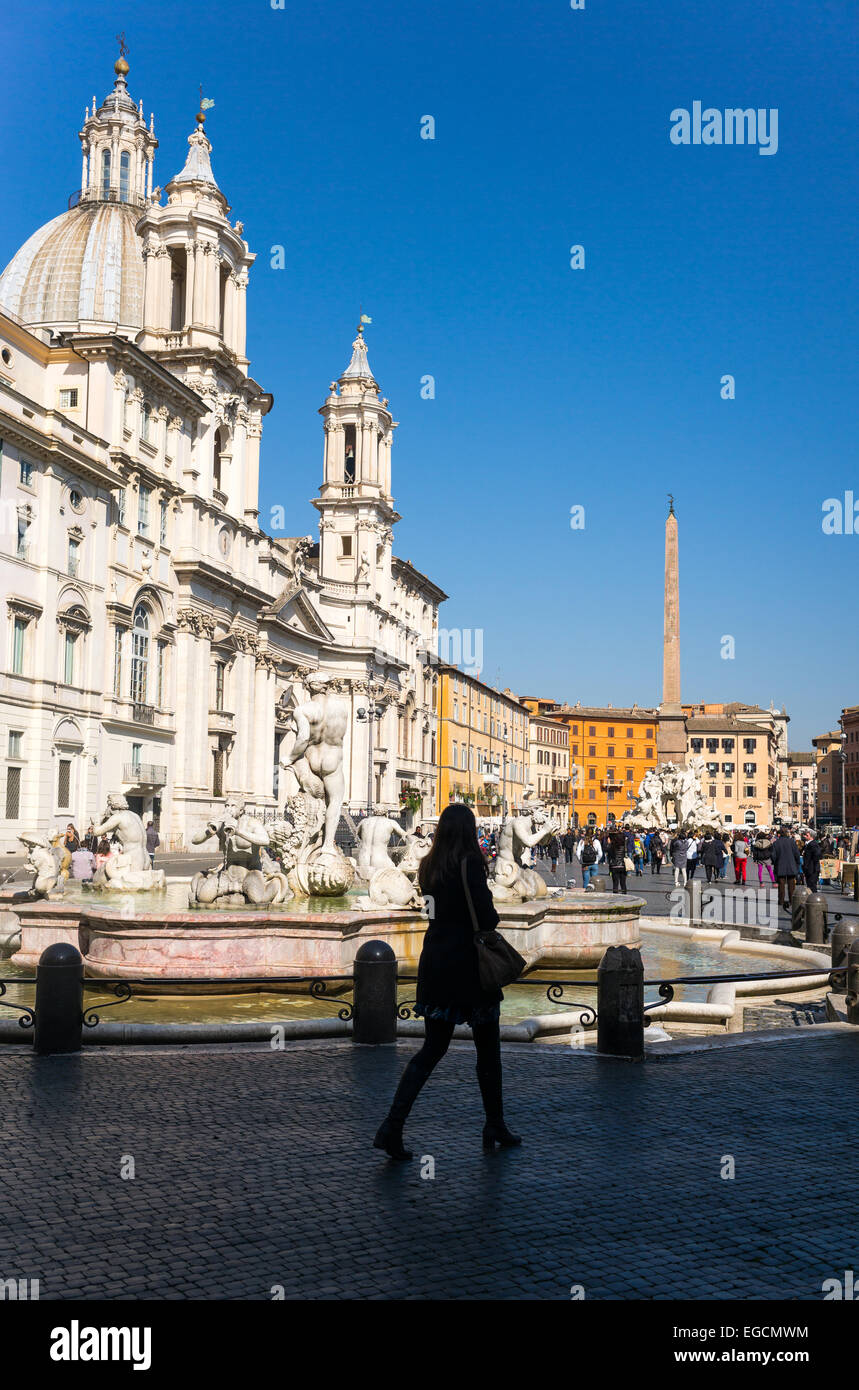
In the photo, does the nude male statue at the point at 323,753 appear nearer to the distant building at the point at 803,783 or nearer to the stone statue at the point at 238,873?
the stone statue at the point at 238,873

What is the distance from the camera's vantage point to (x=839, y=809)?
488 feet

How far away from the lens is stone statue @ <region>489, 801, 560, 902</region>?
12.8 meters

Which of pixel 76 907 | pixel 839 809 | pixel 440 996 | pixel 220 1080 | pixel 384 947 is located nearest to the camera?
pixel 440 996

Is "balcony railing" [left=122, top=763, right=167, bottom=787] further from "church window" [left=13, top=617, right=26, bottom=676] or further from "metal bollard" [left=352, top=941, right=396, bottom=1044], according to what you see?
"metal bollard" [left=352, top=941, right=396, bottom=1044]

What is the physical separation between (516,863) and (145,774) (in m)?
30.1

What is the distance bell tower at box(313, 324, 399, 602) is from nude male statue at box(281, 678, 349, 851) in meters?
64.0

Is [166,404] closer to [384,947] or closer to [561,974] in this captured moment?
[561,974]

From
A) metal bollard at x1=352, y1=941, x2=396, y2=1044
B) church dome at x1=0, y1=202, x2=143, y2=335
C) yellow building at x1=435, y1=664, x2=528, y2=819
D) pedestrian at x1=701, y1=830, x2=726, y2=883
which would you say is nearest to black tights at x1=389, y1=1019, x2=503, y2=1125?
metal bollard at x1=352, y1=941, x2=396, y2=1044

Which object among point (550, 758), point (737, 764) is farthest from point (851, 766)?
point (550, 758)

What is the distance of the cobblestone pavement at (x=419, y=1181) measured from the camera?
387cm

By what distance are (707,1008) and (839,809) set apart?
148901mm

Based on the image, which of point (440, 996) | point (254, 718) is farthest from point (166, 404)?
point (440, 996)

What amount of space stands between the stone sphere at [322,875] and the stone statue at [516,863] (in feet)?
5.67
